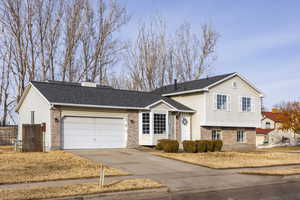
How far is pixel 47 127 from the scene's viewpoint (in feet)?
75.9

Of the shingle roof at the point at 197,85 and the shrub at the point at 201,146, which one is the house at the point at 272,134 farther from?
the shrub at the point at 201,146

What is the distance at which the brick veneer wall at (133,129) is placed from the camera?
84.7ft

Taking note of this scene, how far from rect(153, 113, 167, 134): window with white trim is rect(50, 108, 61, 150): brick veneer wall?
7209mm

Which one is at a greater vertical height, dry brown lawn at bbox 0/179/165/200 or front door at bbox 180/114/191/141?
front door at bbox 180/114/191/141

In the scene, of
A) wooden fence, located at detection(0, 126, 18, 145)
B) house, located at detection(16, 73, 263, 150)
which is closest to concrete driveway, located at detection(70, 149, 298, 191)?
house, located at detection(16, 73, 263, 150)

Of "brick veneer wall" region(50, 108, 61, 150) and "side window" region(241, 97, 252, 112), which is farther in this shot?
"side window" region(241, 97, 252, 112)

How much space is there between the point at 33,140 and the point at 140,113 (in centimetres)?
768

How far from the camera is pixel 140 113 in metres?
26.5

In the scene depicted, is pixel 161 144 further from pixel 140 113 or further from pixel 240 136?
pixel 240 136

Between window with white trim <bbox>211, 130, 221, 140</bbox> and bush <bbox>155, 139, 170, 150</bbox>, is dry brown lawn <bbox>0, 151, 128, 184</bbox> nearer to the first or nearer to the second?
bush <bbox>155, 139, 170, 150</bbox>

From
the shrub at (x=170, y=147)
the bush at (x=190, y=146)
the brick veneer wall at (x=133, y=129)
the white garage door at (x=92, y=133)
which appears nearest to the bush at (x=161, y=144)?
the shrub at (x=170, y=147)

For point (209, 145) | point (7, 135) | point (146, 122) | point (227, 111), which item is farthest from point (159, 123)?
point (7, 135)

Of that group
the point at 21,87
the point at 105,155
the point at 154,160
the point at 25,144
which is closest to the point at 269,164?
the point at 154,160

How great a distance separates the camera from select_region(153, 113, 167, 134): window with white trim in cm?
2691
